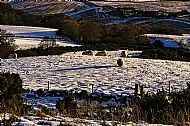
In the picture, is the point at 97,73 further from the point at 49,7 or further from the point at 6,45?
the point at 49,7

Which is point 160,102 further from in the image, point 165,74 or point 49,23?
point 49,23

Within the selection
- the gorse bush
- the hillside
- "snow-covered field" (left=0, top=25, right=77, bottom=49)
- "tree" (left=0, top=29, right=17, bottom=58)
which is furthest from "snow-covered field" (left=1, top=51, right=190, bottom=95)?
the hillside

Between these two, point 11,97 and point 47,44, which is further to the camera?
point 47,44

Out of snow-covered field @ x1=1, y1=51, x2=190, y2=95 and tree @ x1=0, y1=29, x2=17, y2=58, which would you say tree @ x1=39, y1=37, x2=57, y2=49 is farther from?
snow-covered field @ x1=1, y1=51, x2=190, y2=95

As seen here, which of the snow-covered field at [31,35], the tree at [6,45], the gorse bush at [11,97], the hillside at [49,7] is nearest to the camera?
the gorse bush at [11,97]

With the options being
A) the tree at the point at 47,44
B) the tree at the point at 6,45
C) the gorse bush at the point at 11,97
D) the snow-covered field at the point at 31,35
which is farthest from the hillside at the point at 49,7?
the gorse bush at the point at 11,97

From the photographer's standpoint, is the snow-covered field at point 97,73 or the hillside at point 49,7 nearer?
the snow-covered field at point 97,73

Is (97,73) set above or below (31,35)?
below

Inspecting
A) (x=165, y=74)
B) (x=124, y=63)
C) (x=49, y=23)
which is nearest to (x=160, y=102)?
(x=165, y=74)

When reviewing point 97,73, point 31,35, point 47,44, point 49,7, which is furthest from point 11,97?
point 49,7

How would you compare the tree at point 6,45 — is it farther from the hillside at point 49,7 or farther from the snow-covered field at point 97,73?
the hillside at point 49,7
